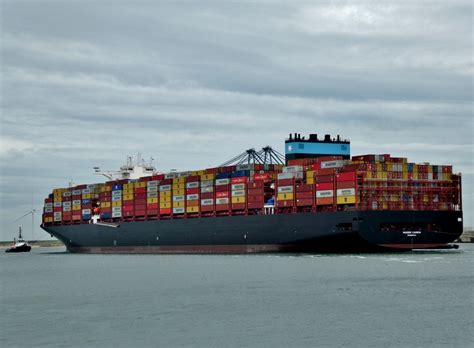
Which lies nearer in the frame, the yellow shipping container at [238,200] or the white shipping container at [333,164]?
the white shipping container at [333,164]

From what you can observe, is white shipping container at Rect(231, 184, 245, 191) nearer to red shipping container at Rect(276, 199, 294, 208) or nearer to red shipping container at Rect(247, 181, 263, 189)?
red shipping container at Rect(247, 181, 263, 189)

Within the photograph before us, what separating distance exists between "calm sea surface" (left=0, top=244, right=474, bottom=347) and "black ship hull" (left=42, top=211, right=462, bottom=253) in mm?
10889

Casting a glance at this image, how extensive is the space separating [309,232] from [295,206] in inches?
140

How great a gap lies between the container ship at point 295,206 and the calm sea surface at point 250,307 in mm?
12147

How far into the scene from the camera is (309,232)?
7456 centimetres

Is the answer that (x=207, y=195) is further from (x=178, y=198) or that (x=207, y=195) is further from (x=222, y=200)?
(x=178, y=198)

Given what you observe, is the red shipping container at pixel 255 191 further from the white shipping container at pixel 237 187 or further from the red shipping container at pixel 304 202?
the red shipping container at pixel 304 202

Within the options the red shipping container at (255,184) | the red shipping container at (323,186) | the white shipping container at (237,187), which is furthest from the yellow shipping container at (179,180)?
the red shipping container at (323,186)

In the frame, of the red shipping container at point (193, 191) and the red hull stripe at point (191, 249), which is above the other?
the red shipping container at point (193, 191)

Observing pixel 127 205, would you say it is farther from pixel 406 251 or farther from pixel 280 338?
pixel 280 338

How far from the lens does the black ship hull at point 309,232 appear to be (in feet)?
236

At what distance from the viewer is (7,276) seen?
211 ft

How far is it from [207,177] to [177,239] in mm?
8433

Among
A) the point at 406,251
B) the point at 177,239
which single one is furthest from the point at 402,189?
the point at 177,239
